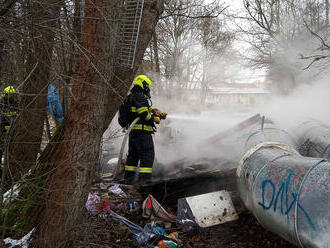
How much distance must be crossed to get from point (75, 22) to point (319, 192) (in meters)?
3.10

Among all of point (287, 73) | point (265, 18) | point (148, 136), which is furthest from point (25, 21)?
point (265, 18)

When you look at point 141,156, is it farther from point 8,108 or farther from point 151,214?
point 8,108

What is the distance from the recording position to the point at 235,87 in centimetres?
4381

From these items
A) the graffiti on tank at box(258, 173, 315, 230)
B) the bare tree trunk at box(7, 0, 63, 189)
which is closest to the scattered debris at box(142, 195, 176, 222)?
the graffiti on tank at box(258, 173, 315, 230)

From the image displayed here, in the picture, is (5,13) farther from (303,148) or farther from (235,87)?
(235,87)

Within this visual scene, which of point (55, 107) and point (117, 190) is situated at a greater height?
point (55, 107)

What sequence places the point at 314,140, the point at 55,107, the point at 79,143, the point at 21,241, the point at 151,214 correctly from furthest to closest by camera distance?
the point at 55,107 < the point at 314,140 < the point at 151,214 < the point at 21,241 < the point at 79,143

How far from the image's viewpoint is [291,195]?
2.47 m

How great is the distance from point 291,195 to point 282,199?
0.12m

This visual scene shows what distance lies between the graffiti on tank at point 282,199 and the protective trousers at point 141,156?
1.98 metres

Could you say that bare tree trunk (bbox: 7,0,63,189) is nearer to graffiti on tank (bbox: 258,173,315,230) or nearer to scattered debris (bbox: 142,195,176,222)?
scattered debris (bbox: 142,195,176,222)

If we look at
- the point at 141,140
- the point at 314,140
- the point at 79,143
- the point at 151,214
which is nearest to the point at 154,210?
the point at 151,214

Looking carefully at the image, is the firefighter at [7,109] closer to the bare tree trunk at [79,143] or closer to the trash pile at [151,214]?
the bare tree trunk at [79,143]

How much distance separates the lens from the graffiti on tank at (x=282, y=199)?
94.6 inches
